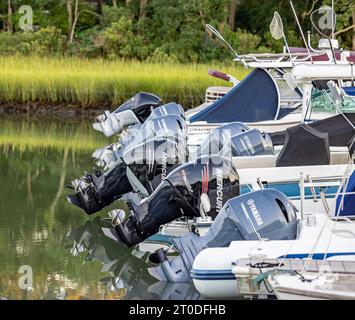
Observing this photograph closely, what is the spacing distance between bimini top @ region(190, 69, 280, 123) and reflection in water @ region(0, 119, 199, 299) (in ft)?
6.37

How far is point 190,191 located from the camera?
903cm

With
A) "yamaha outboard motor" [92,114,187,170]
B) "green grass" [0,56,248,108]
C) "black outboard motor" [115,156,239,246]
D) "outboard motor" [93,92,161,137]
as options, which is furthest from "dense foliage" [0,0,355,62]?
"black outboard motor" [115,156,239,246]

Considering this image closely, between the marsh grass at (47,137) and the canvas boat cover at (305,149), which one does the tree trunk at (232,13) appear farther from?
the canvas boat cover at (305,149)

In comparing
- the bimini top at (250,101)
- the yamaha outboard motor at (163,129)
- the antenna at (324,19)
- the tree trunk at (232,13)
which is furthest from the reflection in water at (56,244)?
the tree trunk at (232,13)

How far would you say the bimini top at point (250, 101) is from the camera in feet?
47.2

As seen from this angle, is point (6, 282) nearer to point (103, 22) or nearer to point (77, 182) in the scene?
point (77, 182)

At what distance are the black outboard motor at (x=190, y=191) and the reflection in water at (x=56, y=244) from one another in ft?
1.65

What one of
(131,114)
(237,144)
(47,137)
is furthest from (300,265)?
(47,137)

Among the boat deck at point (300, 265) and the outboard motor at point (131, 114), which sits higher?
the boat deck at point (300, 265)

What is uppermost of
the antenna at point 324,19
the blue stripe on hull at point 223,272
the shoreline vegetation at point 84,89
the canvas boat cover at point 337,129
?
the antenna at point 324,19

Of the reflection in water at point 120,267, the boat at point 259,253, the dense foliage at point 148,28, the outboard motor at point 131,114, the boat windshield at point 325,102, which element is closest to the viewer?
the boat at point 259,253

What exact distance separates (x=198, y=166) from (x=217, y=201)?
0.33m

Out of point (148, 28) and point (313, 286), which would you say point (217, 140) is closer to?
point (313, 286)

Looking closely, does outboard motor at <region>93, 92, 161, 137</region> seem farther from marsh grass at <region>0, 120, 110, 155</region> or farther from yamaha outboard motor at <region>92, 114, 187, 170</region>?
yamaha outboard motor at <region>92, 114, 187, 170</region>
